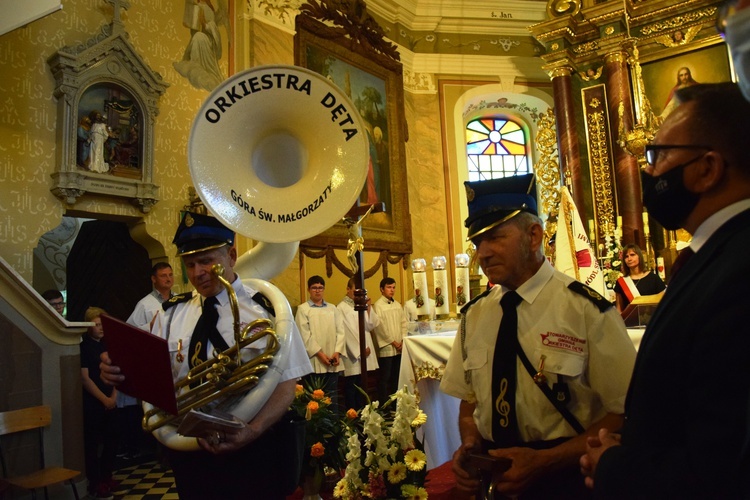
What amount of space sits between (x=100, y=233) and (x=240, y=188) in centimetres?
684

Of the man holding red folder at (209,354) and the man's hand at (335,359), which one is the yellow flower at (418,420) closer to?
the man holding red folder at (209,354)

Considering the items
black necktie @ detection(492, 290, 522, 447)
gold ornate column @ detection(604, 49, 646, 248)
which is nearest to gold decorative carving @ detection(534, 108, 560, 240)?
gold ornate column @ detection(604, 49, 646, 248)

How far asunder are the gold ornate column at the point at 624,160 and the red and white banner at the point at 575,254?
3439 mm

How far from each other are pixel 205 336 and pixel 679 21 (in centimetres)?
945

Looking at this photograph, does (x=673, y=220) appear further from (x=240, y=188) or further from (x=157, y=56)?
(x=157, y=56)

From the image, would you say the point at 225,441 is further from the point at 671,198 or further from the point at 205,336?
the point at 671,198

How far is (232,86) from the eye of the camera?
232 cm

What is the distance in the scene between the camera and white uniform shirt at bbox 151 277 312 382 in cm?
218

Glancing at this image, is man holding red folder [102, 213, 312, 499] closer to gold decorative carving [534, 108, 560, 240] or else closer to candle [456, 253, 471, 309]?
candle [456, 253, 471, 309]

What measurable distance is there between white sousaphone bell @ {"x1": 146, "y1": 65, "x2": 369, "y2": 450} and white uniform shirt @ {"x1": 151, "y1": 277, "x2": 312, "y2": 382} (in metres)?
0.07

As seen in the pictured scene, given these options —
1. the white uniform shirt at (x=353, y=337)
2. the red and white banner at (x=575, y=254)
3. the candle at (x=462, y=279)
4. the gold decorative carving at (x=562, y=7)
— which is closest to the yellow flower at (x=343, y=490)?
the candle at (x=462, y=279)

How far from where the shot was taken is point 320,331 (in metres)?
7.04

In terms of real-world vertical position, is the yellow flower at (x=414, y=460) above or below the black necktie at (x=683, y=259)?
below

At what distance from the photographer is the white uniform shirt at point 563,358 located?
172 centimetres
